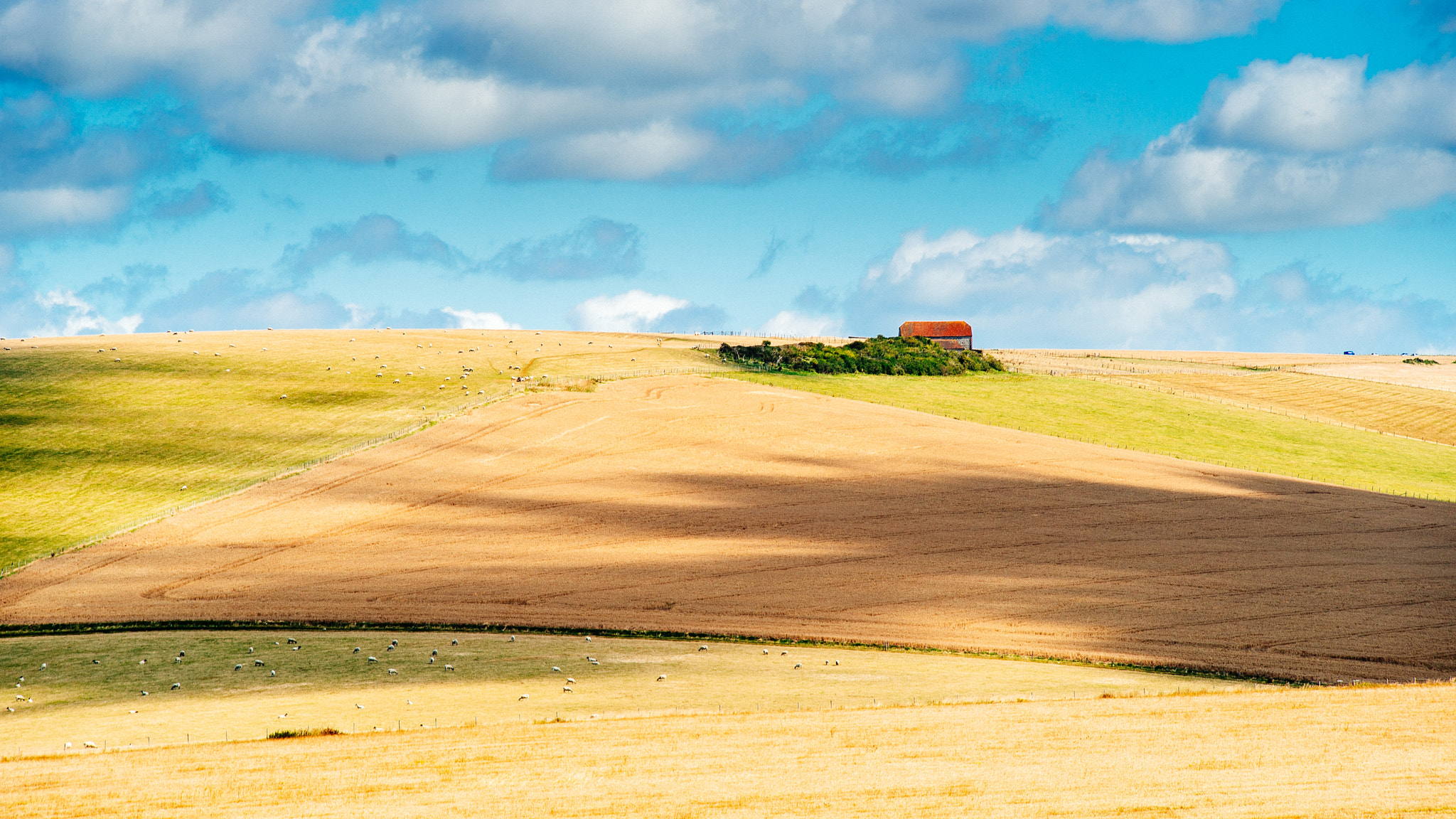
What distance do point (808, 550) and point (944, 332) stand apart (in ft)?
298

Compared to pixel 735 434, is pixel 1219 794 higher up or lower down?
lower down

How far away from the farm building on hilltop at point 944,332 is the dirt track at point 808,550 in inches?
2640

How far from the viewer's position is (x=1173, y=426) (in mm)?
70125

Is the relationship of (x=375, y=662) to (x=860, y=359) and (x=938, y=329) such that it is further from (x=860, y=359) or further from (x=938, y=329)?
(x=938, y=329)

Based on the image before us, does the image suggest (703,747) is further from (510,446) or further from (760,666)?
(510,446)

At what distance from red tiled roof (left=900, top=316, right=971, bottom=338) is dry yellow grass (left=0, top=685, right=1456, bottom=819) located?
4122 inches

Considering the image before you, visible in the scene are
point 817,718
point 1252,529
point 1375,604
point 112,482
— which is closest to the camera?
point 817,718

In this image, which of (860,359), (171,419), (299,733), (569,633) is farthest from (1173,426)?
(299,733)

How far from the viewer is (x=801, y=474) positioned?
160 ft

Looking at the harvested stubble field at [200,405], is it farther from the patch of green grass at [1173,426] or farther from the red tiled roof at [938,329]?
the red tiled roof at [938,329]

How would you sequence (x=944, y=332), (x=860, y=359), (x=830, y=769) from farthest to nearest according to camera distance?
(x=944, y=332)
(x=860, y=359)
(x=830, y=769)

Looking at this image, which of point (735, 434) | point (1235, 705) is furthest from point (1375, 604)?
point (735, 434)

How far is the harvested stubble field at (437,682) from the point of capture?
21734 millimetres

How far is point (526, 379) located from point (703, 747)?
164ft
